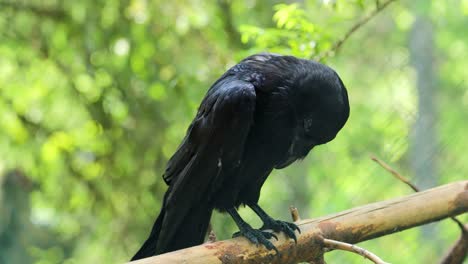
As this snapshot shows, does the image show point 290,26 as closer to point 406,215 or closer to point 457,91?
point 406,215

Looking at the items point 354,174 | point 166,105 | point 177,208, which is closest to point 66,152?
point 166,105

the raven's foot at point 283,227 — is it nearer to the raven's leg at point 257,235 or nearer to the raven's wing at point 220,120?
the raven's leg at point 257,235

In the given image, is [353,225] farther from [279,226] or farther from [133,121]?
[133,121]

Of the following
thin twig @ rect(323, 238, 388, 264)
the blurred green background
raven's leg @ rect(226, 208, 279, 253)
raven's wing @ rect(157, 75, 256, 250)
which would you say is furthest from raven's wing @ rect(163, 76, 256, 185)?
the blurred green background

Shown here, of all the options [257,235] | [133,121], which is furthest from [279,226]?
[133,121]

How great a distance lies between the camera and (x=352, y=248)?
1.69 m

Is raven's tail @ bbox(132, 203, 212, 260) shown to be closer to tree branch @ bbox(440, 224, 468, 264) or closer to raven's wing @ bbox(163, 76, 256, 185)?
raven's wing @ bbox(163, 76, 256, 185)

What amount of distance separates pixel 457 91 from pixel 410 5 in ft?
2.36

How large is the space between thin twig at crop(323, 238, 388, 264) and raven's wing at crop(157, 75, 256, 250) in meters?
0.37

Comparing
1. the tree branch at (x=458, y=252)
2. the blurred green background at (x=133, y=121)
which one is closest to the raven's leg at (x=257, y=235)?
the tree branch at (x=458, y=252)

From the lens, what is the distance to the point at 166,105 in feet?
11.8

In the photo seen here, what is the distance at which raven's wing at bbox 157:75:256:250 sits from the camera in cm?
188

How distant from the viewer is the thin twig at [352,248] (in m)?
1.65

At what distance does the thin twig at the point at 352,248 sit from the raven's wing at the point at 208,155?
0.37 meters
